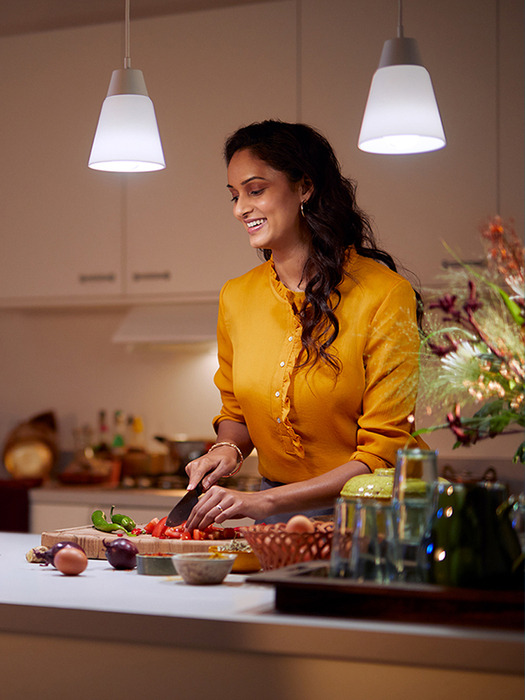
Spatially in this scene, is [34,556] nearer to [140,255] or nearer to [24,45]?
[140,255]

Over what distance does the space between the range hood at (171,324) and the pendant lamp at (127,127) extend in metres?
1.67

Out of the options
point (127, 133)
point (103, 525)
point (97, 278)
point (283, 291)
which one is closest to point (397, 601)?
point (103, 525)

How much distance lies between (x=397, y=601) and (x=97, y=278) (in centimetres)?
281

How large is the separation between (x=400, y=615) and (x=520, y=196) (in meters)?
2.38

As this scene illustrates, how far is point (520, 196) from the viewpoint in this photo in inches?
128

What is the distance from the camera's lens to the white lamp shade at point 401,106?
172cm

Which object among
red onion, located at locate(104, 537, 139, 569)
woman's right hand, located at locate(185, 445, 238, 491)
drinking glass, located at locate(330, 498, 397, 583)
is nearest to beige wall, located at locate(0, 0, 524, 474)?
woman's right hand, located at locate(185, 445, 238, 491)

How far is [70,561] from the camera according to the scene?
147 cm

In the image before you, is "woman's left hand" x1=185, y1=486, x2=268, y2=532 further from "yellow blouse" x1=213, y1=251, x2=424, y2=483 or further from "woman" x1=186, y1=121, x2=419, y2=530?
"yellow blouse" x1=213, y1=251, x2=424, y2=483

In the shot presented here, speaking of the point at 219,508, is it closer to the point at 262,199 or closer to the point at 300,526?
the point at 300,526

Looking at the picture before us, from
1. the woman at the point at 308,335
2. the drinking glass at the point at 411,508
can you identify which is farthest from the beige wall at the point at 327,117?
the drinking glass at the point at 411,508

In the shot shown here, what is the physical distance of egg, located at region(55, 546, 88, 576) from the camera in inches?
58.0

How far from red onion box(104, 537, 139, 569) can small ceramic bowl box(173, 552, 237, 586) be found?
0.18 m

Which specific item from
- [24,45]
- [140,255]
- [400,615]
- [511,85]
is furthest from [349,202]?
[24,45]
